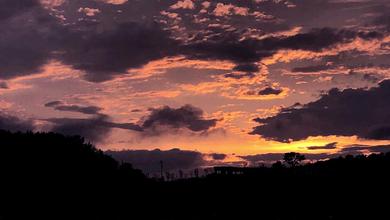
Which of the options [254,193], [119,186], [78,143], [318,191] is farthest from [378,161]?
[78,143]

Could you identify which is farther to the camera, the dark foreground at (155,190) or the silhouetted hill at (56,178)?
the dark foreground at (155,190)

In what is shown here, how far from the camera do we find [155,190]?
181 ft

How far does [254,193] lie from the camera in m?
53.6

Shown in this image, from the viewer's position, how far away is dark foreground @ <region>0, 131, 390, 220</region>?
46406 mm

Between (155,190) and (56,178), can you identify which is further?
(155,190)

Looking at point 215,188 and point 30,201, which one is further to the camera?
point 215,188

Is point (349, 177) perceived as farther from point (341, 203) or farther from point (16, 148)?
point (16, 148)

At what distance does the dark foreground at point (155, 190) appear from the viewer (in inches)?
1827

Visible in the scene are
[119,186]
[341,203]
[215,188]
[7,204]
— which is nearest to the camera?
[7,204]

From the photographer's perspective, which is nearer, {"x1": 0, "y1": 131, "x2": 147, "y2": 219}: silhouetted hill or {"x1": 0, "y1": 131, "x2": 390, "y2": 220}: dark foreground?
{"x1": 0, "y1": 131, "x2": 147, "y2": 219}: silhouetted hill

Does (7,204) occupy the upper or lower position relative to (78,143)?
lower

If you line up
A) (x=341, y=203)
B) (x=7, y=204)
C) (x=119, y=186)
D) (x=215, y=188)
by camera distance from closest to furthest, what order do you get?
(x=7, y=204)
(x=341, y=203)
(x=119, y=186)
(x=215, y=188)

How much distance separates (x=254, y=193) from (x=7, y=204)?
72.1ft

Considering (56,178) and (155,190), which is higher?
(56,178)
